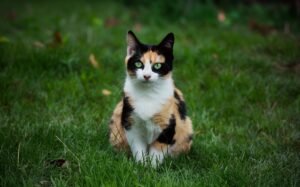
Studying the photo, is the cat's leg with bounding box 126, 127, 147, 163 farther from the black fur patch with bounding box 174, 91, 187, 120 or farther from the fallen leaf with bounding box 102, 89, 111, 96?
the fallen leaf with bounding box 102, 89, 111, 96

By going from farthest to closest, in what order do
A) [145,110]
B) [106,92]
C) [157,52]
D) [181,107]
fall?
[106,92] → [181,107] → [157,52] → [145,110]

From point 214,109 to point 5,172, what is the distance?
2.49 m

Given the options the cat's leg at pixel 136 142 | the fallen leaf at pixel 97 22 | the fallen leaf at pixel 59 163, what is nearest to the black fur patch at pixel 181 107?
the cat's leg at pixel 136 142

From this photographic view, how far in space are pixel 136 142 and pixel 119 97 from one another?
1.52 meters

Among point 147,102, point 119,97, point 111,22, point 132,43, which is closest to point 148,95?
point 147,102

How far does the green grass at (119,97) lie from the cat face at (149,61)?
0.63 m

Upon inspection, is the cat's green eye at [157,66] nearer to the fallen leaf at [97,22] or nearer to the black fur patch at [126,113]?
the black fur patch at [126,113]

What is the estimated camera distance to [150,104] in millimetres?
3850

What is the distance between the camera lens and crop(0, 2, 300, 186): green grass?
3.56 metres

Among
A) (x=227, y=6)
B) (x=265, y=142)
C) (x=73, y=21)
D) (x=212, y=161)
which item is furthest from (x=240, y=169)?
(x=227, y=6)

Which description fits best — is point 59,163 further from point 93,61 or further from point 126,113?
point 93,61

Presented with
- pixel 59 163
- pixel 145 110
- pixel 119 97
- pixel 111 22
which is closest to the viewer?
pixel 59 163

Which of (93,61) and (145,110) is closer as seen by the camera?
(145,110)

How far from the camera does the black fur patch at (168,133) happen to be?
3889 millimetres
